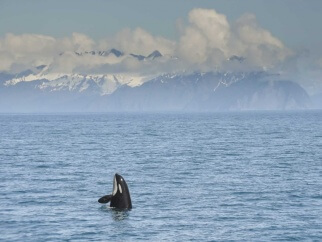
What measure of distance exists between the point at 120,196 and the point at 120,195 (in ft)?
0.21

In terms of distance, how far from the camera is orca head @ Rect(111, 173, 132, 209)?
48312mm

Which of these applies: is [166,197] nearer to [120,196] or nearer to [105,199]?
[120,196]

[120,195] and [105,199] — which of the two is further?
[120,195]

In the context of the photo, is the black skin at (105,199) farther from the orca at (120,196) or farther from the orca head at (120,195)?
the orca head at (120,195)

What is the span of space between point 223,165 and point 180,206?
30.4 meters

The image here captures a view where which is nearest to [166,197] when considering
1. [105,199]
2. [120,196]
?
[120,196]

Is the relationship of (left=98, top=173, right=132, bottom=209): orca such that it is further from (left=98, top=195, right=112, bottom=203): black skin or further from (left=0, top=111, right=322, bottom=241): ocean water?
(left=0, top=111, right=322, bottom=241): ocean water

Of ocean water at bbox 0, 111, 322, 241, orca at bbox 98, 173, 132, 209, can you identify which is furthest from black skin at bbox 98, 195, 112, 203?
ocean water at bbox 0, 111, 322, 241

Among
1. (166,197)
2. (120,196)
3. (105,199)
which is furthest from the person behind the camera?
(166,197)

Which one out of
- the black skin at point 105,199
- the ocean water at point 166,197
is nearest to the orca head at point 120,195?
the black skin at point 105,199

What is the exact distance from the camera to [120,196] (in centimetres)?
4875

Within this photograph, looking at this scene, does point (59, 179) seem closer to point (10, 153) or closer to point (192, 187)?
point (192, 187)

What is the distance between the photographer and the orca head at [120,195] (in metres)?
48.3

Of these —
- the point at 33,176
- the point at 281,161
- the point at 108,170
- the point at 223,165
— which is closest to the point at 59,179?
the point at 33,176
